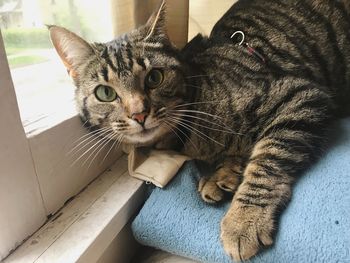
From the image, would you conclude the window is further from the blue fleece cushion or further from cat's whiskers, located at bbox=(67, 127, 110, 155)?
the blue fleece cushion

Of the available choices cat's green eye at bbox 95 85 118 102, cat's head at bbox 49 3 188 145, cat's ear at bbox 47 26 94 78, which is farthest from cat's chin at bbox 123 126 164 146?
cat's ear at bbox 47 26 94 78

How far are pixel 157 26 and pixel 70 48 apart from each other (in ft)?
0.75

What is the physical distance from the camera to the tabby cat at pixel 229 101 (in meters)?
0.73

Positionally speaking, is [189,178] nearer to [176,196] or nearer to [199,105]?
[176,196]

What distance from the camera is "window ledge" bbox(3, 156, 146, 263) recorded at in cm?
61

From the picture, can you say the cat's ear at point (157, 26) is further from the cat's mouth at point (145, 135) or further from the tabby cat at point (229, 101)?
the cat's mouth at point (145, 135)

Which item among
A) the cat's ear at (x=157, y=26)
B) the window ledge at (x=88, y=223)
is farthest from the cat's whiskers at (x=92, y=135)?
the cat's ear at (x=157, y=26)

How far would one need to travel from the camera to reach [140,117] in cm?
76

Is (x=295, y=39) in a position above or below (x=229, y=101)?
above

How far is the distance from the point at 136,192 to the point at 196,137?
219mm

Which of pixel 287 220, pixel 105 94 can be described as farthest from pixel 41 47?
pixel 287 220

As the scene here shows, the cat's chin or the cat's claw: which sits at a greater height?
the cat's chin

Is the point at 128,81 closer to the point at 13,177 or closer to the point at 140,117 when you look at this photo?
the point at 140,117

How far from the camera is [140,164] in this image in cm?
86
